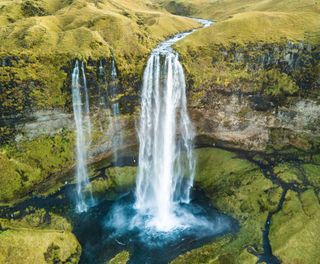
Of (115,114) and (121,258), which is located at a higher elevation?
(115,114)

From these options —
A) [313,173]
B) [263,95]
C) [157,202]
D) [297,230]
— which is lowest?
[157,202]

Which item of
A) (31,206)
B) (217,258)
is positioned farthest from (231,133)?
(31,206)

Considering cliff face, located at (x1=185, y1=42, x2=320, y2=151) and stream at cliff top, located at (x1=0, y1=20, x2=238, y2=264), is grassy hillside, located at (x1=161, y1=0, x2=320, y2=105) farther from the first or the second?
stream at cliff top, located at (x1=0, y1=20, x2=238, y2=264)

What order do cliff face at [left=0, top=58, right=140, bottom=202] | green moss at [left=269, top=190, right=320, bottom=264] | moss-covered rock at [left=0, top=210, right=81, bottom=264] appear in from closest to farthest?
1. moss-covered rock at [left=0, top=210, right=81, bottom=264]
2. green moss at [left=269, top=190, right=320, bottom=264]
3. cliff face at [left=0, top=58, right=140, bottom=202]

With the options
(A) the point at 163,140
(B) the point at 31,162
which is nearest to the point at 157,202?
(A) the point at 163,140

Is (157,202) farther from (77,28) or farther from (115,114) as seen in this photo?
(77,28)

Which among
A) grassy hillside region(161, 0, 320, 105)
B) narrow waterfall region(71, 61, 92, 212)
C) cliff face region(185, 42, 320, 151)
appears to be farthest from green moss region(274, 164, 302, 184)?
narrow waterfall region(71, 61, 92, 212)

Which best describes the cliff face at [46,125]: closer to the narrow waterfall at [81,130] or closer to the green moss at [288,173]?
the narrow waterfall at [81,130]
